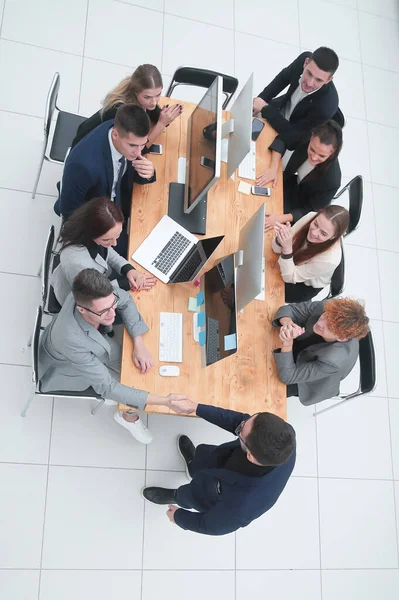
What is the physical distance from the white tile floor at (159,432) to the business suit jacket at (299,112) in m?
1.03

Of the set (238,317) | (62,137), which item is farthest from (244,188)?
(62,137)

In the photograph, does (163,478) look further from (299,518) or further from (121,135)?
(121,135)

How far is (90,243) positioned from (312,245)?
126 centimetres

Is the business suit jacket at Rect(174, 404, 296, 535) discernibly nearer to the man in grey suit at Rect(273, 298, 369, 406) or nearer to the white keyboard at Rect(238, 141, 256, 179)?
the man in grey suit at Rect(273, 298, 369, 406)

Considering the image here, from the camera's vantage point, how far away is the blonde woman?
2.98 m

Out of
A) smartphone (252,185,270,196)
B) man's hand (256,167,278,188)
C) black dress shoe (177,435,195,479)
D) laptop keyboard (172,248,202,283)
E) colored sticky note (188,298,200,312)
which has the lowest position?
black dress shoe (177,435,195,479)

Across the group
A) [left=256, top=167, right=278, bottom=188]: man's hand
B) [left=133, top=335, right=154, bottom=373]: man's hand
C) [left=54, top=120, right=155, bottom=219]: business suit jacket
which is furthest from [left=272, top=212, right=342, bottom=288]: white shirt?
[left=54, top=120, right=155, bottom=219]: business suit jacket

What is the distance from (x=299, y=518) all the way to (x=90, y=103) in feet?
11.1

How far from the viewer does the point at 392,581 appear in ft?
11.6

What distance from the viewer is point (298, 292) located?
132 inches

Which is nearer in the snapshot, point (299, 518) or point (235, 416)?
point (235, 416)

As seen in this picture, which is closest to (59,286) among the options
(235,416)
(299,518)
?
(235,416)

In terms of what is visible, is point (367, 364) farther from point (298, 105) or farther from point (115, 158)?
point (115, 158)

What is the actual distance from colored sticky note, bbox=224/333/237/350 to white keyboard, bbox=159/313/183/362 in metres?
0.32
